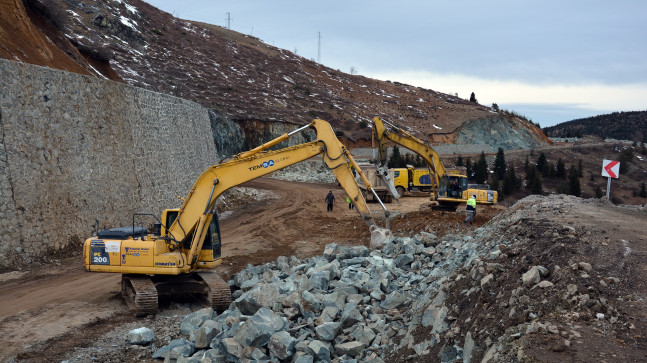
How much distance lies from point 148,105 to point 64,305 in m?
14.6

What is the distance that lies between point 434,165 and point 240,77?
55.8 m

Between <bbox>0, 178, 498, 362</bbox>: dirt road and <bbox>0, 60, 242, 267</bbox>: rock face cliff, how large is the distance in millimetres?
1549

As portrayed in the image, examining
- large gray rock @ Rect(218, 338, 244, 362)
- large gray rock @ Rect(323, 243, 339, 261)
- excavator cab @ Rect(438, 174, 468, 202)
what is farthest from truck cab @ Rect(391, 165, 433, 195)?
large gray rock @ Rect(218, 338, 244, 362)

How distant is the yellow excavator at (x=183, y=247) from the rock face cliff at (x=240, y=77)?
23.8m

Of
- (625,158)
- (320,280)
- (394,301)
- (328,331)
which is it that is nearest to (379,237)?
(320,280)

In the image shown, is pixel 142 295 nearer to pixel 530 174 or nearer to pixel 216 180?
pixel 216 180

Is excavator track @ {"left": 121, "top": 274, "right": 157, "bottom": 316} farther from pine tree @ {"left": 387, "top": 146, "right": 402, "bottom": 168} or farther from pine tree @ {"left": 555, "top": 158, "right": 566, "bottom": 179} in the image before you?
pine tree @ {"left": 555, "top": 158, "right": 566, "bottom": 179}

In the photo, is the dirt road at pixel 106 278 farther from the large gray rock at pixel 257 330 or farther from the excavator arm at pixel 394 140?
the large gray rock at pixel 257 330

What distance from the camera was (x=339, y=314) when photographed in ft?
33.3

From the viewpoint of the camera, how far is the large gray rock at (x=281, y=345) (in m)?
8.90

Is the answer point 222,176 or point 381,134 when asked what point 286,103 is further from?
point 222,176

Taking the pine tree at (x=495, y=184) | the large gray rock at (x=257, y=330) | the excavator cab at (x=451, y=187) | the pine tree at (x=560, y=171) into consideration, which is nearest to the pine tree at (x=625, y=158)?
the pine tree at (x=560, y=171)

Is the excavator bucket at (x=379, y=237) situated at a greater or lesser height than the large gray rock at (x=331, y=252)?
greater

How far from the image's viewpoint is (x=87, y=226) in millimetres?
20219
